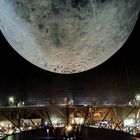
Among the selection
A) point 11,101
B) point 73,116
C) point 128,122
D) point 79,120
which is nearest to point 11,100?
point 11,101

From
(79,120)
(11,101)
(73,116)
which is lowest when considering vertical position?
(79,120)

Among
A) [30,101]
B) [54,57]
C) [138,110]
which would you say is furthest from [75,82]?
[54,57]

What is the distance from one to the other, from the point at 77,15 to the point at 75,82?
523 inches

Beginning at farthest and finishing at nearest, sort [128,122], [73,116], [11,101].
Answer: [73,116] < [128,122] < [11,101]

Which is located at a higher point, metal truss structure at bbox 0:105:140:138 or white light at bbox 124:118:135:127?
metal truss structure at bbox 0:105:140:138

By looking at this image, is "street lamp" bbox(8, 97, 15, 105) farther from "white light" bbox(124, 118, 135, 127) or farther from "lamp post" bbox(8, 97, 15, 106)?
"white light" bbox(124, 118, 135, 127)

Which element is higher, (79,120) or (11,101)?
(11,101)

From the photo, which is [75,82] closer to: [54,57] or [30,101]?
[30,101]

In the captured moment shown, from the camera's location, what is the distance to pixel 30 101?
2203cm

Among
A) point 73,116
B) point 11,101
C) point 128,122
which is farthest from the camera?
point 73,116

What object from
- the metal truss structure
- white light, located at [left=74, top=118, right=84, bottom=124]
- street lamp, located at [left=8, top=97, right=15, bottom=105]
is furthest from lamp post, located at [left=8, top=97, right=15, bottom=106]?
white light, located at [left=74, top=118, right=84, bottom=124]

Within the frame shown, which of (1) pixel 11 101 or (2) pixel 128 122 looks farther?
(2) pixel 128 122

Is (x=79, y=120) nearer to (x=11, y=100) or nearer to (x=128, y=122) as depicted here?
(x=128, y=122)

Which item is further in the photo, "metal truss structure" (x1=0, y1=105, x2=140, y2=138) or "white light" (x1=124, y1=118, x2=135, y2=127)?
"white light" (x1=124, y1=118, x2=135, y2=127)
